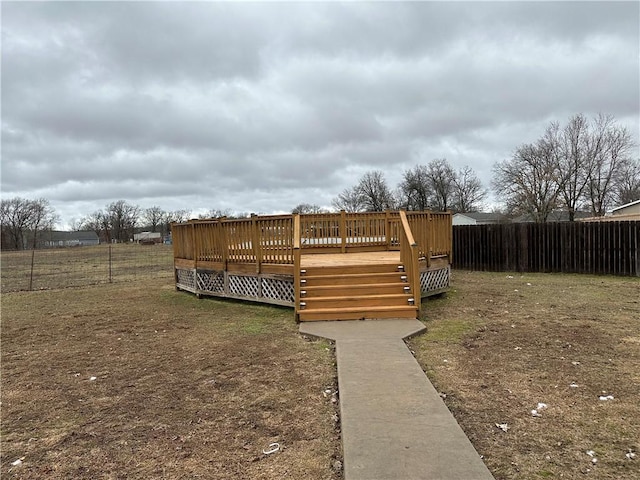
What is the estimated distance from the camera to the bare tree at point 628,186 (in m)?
38.5

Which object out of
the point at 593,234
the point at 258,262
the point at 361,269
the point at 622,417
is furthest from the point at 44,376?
the point at 593,234

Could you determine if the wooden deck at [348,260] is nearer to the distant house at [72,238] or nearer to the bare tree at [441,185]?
the bare tree at [441,185]

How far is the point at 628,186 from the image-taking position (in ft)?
131

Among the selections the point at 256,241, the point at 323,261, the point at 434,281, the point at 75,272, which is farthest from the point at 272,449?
the point at 75,272

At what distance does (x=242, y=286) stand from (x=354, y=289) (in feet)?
8.84

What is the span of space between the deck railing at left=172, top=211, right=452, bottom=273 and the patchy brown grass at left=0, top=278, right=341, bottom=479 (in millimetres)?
1482

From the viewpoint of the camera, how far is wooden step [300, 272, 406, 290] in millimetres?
7387

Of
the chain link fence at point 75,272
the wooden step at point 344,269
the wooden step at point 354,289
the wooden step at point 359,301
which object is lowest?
the chain link fence at point 75,272

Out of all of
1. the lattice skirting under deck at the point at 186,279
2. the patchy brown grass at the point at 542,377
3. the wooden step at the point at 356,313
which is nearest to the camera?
the patchy brown grass at the point at 542,377

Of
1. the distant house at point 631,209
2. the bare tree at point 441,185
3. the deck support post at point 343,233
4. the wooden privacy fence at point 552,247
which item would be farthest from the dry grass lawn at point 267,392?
the bare tree at point 441,185

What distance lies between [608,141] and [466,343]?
39033mm

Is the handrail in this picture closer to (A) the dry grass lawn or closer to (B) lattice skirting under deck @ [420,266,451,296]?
(A) the dry grass lawn

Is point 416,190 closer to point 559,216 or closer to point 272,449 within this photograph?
point 559,216

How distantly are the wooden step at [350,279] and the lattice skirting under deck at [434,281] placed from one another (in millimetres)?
1273
